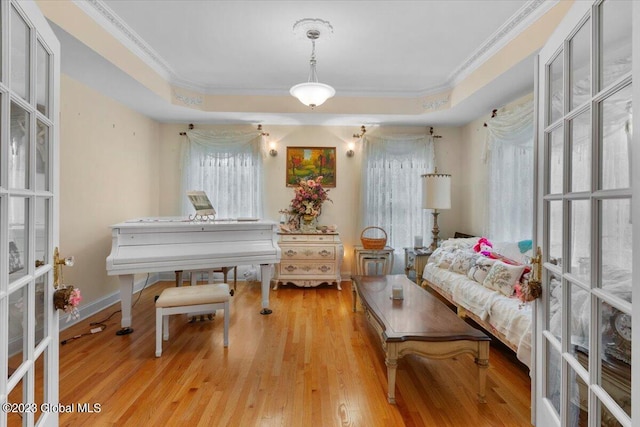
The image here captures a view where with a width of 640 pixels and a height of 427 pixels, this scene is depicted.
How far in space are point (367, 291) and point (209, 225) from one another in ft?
5.55

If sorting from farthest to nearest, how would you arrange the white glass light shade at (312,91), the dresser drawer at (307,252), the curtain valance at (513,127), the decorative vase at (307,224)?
the decorative vase at (307,224) < the dresser drawer at (307,252) < the curtain valance at (513,127) < the white glass light shade at (312,91)

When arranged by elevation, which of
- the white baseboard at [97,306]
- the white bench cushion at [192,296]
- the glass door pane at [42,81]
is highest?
the glass door pane at [42,81]

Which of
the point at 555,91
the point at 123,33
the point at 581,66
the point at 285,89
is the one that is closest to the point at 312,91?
the point at 285,89

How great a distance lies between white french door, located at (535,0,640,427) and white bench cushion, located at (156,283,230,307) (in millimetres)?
Result: 2244

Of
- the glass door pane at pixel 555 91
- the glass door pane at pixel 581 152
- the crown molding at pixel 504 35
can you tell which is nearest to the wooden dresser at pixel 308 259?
the crown molding at pixel 504 35

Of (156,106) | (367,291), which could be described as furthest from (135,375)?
(156,106)

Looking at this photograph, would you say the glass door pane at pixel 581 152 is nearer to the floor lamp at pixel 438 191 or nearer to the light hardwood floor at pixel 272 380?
the light hardwood floor at pixel 272 380

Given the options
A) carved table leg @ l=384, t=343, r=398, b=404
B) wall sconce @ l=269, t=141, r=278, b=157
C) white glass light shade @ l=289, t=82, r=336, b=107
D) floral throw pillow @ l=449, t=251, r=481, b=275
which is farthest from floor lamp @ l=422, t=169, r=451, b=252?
carved table leg @ l=384, t=343, r=398, b=404

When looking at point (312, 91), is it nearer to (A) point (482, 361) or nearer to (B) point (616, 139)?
(B) point (616, 139)

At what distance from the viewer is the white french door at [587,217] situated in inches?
33.0

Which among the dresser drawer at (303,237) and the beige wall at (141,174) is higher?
the beige wall at (141,174)

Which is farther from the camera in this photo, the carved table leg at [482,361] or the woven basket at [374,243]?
the woven basket at [374,243]

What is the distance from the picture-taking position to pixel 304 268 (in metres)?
4.32

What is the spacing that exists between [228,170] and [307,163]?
1.26 metres
